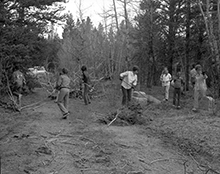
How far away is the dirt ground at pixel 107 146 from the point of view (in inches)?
189

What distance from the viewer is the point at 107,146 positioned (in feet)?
19.4

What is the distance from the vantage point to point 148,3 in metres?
19.5

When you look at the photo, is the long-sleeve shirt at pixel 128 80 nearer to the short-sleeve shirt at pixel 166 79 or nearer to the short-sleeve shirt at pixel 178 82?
the short-sleeve shirt at pixel 178 82

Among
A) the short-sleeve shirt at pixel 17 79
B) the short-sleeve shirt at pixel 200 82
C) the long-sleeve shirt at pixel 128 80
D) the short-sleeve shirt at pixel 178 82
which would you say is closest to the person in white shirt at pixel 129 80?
the long-sleeve shirt at pixel 128 80

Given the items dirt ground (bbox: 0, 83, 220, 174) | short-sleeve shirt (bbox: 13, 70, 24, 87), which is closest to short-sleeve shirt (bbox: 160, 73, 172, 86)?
dirt ground (bbox: 0, 83, 220, 174)

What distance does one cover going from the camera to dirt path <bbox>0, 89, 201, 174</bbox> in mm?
4711

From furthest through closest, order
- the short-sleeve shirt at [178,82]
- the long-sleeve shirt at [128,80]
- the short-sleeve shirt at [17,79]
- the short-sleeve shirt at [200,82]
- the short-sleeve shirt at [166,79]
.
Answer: the short-sleeve shirt at [166,79], the short-sleeve shirt at [178,82], the short-sleeve shirt at [17,79], the long-sleeve shirt at [128,80], the short-sleeve shirt at [200,82]

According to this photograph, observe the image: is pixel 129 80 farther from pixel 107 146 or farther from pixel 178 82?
pixel 107 146

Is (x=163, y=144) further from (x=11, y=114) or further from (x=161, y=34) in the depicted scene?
(x=161, y=34)

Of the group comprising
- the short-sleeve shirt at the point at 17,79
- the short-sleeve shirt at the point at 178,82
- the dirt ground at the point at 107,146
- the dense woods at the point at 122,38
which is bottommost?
the dirt ground at the point at 107,146

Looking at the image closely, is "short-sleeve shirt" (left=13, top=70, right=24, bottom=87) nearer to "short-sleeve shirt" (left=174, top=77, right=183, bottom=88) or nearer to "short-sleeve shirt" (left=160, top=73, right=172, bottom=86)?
"short-sleeve shirt" (left=174, top=77, right=183, bottom=88)

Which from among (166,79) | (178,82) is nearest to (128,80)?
(178,82)

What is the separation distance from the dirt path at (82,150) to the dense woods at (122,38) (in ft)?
19.5

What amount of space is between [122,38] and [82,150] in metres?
18.3
